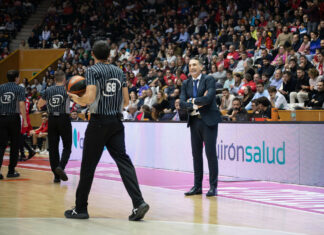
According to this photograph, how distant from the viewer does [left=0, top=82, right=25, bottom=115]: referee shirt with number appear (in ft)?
32.5

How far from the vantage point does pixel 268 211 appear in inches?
261

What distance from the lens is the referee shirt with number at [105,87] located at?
578cm

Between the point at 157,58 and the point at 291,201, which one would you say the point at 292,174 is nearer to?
the point at 291,201

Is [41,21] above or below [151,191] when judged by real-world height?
above

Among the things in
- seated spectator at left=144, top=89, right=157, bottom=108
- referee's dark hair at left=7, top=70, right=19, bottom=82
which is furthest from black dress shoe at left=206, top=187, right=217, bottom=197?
seated spectator at left=144, top=89, right=157, bottom=108

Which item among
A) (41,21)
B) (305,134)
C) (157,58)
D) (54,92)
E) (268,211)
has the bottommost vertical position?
(268,211)

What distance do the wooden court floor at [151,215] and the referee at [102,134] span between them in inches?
8.4

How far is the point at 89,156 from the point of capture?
19.1 feet

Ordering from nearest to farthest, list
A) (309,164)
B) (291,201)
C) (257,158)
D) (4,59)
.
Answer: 1. (291,201)
2. (309,164)
3. (257,158)
4. (4,59)

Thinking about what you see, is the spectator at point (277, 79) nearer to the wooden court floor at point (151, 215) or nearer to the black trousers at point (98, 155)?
the wooden court floor at point (151, 215)

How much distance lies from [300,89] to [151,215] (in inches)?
329

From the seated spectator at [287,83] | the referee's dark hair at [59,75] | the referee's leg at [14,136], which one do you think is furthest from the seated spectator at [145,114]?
the referee's dark hair at [59,75]

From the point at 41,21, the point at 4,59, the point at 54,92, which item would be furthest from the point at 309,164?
the point at 41,21

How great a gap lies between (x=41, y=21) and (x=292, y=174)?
25.2 m
